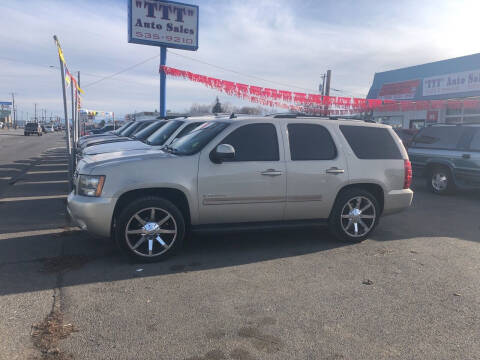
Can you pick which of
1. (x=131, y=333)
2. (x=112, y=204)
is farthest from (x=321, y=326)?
(x=112, y=204)

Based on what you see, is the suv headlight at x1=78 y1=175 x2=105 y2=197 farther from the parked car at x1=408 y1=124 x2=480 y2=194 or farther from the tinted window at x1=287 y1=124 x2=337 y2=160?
the parked car at x1=408 y1=124 x2=480 y2=194

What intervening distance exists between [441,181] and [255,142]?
7003 mm

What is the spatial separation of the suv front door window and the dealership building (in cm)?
1768

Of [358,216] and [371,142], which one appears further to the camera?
[371,142]

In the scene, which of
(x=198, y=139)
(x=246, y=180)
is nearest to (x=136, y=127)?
(x=198, y=139)

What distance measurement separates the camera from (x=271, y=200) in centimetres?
523

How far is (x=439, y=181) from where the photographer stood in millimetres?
10258

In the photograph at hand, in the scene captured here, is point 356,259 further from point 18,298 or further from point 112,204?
point 18,298

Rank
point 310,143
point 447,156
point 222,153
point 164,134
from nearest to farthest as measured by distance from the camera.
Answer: point 222,153, point 310,143, point 164,134, point 447,156

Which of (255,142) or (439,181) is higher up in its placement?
(255,142)

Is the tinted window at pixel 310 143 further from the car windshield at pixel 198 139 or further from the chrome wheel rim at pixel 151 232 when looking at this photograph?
the chrome wheel rim at pixel 151 232

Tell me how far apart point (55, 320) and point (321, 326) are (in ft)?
7.35

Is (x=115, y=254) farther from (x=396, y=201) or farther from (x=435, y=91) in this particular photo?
(x=435, y=91)

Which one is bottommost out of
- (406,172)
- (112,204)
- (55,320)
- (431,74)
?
(55,320)
